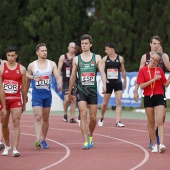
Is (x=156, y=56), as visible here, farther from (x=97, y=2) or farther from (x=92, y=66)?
(x=97, y=2)

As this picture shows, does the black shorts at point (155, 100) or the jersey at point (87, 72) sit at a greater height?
the jersey at point (87, 72)

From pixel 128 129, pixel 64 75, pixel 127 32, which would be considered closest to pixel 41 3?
pixel 127 32

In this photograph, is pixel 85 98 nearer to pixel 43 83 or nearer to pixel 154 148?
pixel 43 83

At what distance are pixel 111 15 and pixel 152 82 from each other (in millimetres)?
15429

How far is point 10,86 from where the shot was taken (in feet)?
45.3

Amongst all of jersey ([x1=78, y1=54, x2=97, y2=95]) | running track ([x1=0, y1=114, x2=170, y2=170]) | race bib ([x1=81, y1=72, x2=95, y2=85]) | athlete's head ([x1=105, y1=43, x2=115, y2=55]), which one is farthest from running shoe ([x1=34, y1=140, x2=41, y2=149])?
athlete's head ([x1=105, y1=43, x2=115, y2=55])

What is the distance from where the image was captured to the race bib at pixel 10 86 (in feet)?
45.3

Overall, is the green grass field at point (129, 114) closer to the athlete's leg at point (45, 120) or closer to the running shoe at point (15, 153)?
the athlete's leg at point (45, 120)

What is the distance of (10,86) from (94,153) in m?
1.94

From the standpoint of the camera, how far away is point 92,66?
49.4 feet

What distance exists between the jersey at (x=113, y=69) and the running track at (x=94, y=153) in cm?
131

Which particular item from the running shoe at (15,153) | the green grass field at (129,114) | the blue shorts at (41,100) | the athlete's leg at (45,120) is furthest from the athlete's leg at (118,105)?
the running shoe at (15,153)

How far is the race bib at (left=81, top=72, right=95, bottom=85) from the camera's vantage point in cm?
1504

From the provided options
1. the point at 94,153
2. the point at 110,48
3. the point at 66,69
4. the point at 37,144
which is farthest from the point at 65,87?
the point at 94,153
